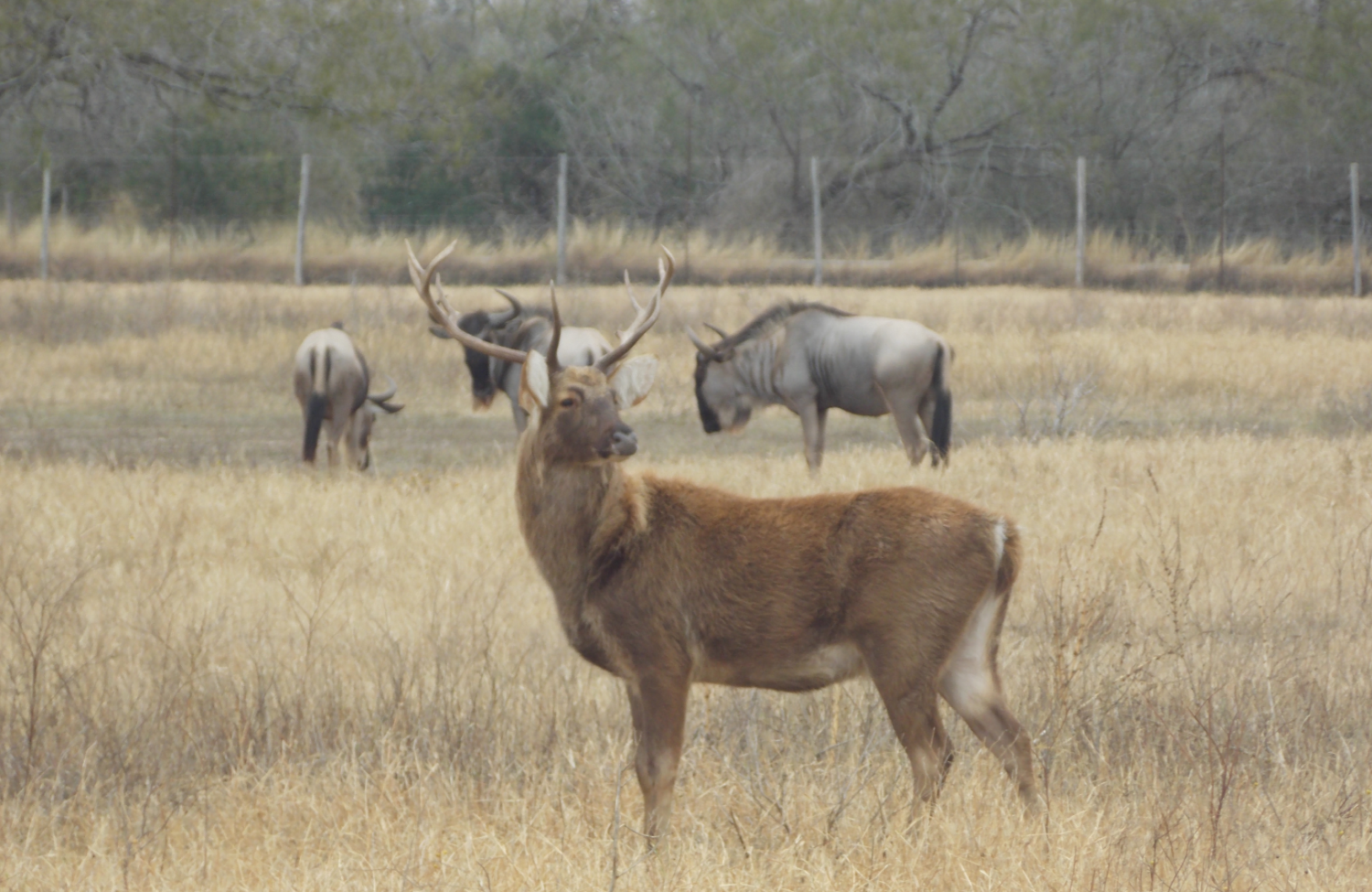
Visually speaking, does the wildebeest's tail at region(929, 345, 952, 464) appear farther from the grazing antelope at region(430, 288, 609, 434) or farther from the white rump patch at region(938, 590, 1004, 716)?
the white rump patch at region(938, 590, 1004, 716)

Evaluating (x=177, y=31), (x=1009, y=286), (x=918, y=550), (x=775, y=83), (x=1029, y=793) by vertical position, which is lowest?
(x=1029, y=793)

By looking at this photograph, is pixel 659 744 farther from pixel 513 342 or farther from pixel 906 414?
pixel 513 342

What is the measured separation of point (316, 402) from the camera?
11.4 meters

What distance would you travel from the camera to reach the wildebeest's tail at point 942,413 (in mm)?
11133

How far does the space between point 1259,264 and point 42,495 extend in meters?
23.4

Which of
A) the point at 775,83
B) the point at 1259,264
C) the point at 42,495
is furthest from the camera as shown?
the point at 775,83

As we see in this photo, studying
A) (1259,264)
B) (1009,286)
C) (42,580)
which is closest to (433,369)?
(42,580)

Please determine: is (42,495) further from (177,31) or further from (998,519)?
(177,31)

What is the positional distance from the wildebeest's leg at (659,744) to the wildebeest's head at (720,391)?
27.9ft

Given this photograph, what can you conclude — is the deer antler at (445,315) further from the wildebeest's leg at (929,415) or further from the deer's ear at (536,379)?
the wildebeest's leg at (929,415)

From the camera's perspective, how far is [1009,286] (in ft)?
86.3

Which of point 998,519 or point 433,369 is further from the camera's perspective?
point 433,369

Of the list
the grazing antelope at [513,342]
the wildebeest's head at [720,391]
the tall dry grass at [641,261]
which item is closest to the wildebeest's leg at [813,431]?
the wildebeest's head at [720,391]

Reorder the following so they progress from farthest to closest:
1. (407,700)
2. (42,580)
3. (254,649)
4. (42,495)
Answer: (42,495) < (42,580) < (254,649) < (407,700)
